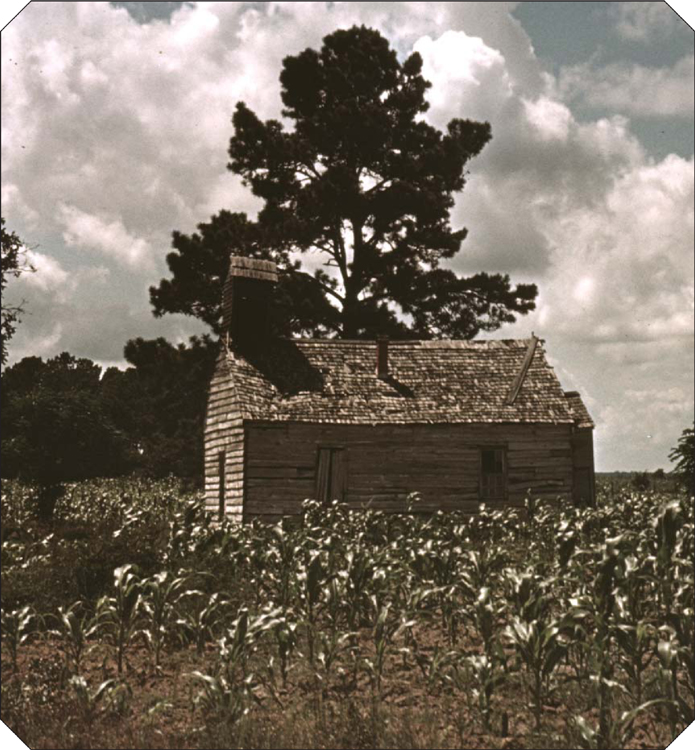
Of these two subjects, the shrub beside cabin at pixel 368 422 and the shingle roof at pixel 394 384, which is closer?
the shrub beside cabin at pixel 368 422

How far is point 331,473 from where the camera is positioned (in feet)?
72.0

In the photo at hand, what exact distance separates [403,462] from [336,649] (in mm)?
14253

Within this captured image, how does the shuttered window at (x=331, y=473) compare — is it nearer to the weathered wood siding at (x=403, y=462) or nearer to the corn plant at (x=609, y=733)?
the weathered wood siding at (x=403, y=462)

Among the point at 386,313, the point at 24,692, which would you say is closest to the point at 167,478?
the point at 386,313

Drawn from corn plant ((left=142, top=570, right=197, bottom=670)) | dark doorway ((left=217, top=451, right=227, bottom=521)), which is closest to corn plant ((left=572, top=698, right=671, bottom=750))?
corn plant ((left=142, top=570, right=197, bottom=670))

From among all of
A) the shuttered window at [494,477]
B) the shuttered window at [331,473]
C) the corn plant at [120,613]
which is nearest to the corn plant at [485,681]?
the corn plant at [120,613]

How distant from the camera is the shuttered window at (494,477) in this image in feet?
75.8

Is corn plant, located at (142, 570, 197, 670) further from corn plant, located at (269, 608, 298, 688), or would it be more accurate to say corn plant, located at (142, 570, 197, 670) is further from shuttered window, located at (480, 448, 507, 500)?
shuttered window, located at (480, 448, 507, 500)

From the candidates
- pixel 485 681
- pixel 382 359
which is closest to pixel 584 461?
pixel 382 359

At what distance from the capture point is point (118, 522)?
1118cm

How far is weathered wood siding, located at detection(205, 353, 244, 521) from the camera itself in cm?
2173

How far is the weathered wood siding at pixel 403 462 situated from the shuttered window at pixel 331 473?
14 cm

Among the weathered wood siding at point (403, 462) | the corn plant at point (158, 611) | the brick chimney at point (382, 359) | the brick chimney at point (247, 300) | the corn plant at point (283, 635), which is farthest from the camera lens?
the brick chimney at point (382, 359)

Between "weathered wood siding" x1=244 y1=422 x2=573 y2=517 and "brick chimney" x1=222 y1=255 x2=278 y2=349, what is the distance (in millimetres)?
3354
